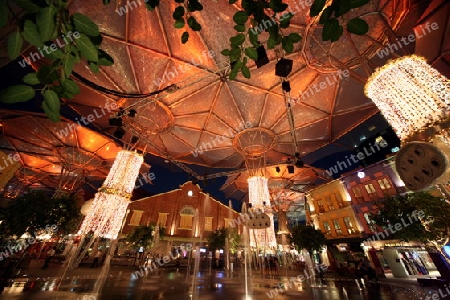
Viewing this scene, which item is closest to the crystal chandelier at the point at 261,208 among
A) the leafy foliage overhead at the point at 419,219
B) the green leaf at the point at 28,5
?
the leafy foliage overhead at the point at 419,219

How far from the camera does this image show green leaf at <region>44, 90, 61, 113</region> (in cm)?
126

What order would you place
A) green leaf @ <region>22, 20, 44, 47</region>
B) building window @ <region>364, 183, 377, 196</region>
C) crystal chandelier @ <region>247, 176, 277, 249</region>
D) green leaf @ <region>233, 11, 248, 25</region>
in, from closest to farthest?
green leaf @ <region>22, 20, 44, 47</region> → green leaf @ <region>233, 11, 248, 25</region> → crystal chandelier @ <region>247, 176, 277, 249</region> → building window @ <region>364, 183, 377, 196</region>

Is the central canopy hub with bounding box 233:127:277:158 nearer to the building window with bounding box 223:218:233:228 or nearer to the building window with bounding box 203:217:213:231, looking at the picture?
the building window with bounding box 203:217:213:231

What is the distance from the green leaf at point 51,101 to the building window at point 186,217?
31342mm

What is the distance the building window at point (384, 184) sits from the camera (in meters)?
21.7

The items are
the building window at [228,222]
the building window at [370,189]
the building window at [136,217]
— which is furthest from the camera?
the building window at [228,222]

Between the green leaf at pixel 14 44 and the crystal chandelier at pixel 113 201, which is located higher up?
the crystal chandelier at pixel 113 201

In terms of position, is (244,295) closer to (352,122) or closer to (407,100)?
(407,100)

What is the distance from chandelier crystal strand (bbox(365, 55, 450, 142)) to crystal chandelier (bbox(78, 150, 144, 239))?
1218cm

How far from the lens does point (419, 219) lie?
496 inches

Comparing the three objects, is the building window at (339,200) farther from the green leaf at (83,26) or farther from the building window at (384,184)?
the green leaf at (83,26)

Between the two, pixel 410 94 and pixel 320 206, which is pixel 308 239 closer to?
pixel 320 206

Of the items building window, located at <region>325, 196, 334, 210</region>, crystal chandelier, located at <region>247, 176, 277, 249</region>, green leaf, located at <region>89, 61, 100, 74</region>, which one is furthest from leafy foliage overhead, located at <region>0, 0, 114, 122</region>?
building window, located at <region>325, 196, 334, 210</region>

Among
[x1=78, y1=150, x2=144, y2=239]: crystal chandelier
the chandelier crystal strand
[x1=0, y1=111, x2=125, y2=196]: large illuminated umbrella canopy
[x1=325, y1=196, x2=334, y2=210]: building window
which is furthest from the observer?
[x1=325, y1=196, x2=334, y2=210]: building window
